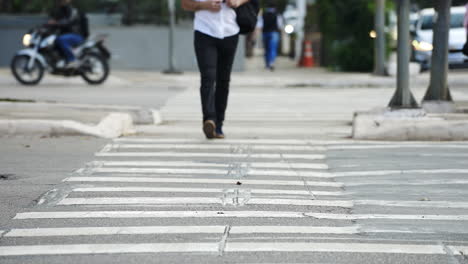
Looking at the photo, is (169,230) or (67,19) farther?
(67,19)

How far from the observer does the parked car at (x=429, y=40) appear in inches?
1024

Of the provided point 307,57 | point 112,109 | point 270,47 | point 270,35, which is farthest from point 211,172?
point 307,57

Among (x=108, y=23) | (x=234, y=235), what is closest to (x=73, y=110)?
(x=234, y=235)

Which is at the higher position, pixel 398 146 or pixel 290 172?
pixel 290 172

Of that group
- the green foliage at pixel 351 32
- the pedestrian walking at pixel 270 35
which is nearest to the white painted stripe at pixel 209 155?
the green foliage at pixel 351 32

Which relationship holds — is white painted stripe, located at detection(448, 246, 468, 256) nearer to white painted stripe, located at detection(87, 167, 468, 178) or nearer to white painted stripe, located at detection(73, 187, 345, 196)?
white painted stripe, located at detection(73, 187, 345, 196)

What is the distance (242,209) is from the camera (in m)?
6.68

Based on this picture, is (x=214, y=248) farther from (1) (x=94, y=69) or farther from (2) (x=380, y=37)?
(2) (x=380, y=37)

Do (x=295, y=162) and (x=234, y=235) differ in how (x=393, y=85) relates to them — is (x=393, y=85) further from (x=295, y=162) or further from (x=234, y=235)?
(x=234, y=235)

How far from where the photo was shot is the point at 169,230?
19.7ft

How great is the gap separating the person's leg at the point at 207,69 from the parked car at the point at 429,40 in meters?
15.7

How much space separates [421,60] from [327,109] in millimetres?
12066

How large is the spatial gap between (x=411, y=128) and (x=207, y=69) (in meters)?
1.98

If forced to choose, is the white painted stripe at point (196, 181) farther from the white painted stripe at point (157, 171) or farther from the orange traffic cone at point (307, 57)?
the orange traffic cone at point (307, 57)
